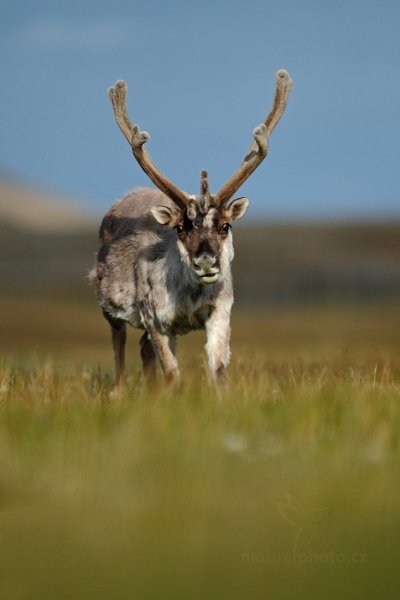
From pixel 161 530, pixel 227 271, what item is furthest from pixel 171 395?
pixel 161 530

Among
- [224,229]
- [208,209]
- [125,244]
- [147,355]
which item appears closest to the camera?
[208,209]

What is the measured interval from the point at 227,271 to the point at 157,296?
80cm

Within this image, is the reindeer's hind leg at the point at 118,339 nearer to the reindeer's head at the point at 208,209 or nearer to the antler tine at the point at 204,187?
the reindeer's head at the point at 208,209

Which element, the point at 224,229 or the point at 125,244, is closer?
the point at 224,229

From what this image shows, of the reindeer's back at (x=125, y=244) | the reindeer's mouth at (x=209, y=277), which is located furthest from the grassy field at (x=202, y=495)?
the reindeer's back at (x=125, y=244)

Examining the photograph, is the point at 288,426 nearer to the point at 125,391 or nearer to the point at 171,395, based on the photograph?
the point at 171,395

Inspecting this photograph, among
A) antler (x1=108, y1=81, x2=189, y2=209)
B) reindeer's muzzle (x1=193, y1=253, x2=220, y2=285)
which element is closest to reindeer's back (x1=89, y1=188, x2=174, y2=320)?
antler (x1=108, y1=81, x2=189, y2=209)

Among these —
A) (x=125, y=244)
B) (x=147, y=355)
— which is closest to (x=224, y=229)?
(x=125, y=244)

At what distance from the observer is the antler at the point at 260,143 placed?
29.2 feet

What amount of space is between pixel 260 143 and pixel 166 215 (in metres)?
1.08

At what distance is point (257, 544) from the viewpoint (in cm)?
431

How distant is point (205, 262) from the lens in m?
8.32

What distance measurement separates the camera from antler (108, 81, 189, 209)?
9.11 meters

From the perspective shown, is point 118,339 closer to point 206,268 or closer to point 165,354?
point 165,354
